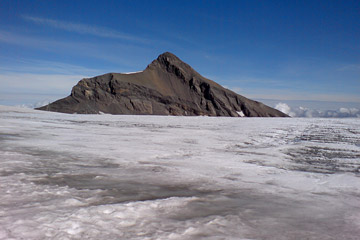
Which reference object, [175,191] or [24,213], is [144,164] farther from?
[24,213]

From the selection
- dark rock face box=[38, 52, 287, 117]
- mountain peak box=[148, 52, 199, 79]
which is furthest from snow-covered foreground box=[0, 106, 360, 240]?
mountain peak box=[148, 52, 199, 79]

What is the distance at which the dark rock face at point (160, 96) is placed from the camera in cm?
9012

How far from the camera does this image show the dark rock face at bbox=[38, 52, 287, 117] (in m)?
90.1

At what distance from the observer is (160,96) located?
102 metres

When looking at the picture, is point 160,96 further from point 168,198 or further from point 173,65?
point 168,198

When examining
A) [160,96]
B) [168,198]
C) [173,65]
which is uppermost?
[173,65]

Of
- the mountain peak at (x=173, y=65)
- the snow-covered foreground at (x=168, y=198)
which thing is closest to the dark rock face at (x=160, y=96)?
the mountain peak at (x=173, y=65)

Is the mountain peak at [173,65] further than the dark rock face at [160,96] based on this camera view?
Yes

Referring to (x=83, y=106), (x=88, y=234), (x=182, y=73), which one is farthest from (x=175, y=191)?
(x=182, y=73)

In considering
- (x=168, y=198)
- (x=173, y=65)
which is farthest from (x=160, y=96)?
(x=168, y=198)

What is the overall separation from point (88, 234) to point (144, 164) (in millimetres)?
3918

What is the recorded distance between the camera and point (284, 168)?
6969 mm

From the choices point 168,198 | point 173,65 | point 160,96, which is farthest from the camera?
point 173,65

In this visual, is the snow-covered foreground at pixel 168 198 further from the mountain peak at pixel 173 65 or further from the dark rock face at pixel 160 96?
the mountain peak at pixel 173 65
